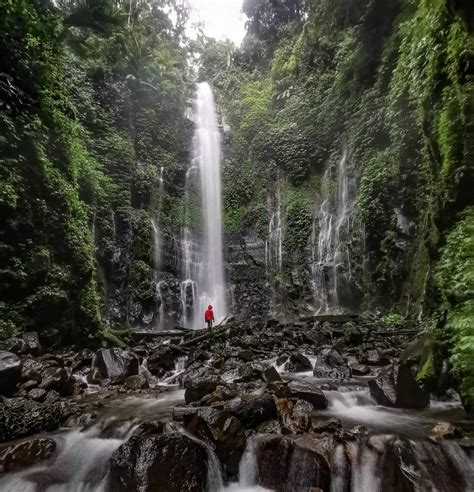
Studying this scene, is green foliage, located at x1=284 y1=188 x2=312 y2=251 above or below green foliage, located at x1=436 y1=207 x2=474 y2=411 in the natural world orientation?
above

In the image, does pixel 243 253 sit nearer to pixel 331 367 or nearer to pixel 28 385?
pixel 331 367

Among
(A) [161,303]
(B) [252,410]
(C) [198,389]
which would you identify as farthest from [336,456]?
(A) [161,303]

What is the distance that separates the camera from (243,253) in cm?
2159

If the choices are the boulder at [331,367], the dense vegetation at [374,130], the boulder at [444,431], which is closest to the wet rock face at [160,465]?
the boulder at [444,431]

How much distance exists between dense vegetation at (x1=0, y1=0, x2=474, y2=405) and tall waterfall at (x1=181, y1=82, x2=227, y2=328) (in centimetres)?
101

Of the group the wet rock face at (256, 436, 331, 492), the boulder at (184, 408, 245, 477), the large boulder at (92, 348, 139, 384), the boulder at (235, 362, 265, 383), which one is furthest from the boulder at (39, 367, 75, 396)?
the wet rock face at (256, 436, 331, 492)

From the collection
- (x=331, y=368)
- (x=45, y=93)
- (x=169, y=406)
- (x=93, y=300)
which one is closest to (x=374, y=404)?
(x=331, y=368)

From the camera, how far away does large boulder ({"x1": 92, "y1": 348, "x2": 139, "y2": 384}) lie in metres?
7.72

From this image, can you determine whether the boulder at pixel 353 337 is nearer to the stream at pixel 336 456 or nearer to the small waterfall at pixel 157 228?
the stream at pixel 336 456

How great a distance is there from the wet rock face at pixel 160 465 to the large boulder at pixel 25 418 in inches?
67.5

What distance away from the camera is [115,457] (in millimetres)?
3693

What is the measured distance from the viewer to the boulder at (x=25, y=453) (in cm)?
397

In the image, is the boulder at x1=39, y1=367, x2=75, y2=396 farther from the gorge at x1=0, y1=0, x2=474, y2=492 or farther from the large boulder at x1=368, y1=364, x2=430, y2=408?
the large boulder at x1=368, y1=364, x2=430, y2=408

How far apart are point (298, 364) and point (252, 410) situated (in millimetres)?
3732
